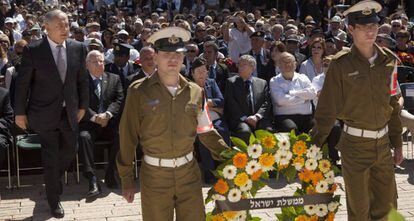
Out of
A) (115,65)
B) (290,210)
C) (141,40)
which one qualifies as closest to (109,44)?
(141,40)

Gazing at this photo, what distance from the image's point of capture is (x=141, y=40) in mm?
13406

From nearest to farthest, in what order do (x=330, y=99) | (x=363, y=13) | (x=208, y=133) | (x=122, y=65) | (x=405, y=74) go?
(x=208, y=133), (x=363, y=13), (x=330, y=99), (x=122, y=65), (x=405, y=74)

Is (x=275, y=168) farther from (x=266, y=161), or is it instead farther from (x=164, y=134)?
(x=164, y=134)

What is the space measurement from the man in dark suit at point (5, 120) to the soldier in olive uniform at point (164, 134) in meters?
3.28

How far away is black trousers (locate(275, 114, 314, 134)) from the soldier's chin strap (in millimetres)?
3159

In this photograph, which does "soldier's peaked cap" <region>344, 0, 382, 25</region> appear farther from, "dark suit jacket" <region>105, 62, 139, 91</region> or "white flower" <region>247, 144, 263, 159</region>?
"dark suit jacket" <region>105, 62, 139, 91</region>

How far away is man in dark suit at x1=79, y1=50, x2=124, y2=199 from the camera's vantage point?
7.35m

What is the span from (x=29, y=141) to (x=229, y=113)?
102 inches

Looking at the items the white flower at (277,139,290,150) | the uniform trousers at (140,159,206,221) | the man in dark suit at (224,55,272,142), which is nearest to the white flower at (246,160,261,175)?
the white flower at (277,139,290,150)

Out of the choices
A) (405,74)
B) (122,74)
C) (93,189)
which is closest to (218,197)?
(93,189)

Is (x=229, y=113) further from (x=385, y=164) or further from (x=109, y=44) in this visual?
(x=109, y=44)

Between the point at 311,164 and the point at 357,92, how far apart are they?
69cm

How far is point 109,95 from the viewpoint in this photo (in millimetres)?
7812

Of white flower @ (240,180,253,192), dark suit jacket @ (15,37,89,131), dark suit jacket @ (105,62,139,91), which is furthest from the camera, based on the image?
dark suit jacket @ (105,62,139,91)
